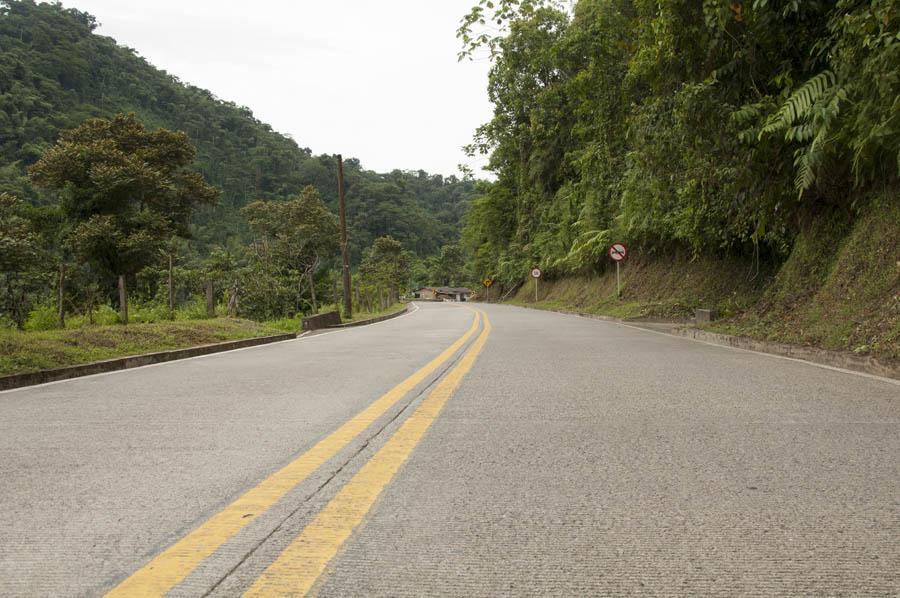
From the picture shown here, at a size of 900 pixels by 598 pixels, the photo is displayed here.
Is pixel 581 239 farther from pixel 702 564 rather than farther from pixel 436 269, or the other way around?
pixel 436 269

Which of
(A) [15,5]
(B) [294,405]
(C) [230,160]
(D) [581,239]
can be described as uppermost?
(A) [15,5]

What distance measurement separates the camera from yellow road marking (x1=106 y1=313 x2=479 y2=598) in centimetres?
212

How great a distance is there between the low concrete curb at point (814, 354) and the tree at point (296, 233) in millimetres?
27380

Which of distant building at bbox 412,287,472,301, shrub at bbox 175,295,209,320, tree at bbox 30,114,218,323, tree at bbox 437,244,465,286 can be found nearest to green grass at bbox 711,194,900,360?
shrub at bbox 175,295,209,320

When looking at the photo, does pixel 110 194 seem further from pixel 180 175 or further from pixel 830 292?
pixel 830 292

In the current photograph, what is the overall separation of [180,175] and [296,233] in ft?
21.7

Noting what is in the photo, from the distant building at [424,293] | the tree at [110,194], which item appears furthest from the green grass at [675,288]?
the distant building at [424,293]

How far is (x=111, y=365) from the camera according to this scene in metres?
9.32

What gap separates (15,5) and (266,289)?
220 feet

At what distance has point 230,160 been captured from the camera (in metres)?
80.8

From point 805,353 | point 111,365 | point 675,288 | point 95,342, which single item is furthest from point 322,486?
point 675,288

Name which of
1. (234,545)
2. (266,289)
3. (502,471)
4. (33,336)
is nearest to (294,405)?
Answer: (502,471)

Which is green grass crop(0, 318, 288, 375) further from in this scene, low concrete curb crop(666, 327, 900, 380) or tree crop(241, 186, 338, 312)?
tree crop(241, 186, 338, 312)

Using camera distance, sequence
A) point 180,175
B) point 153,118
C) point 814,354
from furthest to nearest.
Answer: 1. point 153,118
2. point 180,175
3. point 814,354
